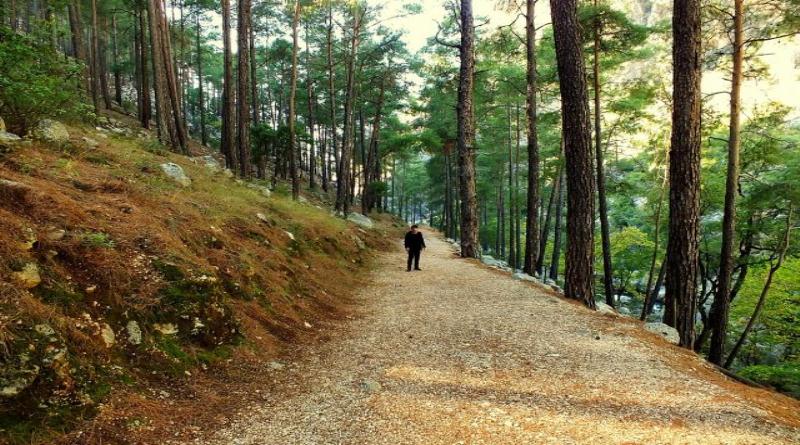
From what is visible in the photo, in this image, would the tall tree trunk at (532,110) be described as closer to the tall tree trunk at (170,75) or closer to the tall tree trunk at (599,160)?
the tall tree trunk at (599,160)

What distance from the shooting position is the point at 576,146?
25.8 ft

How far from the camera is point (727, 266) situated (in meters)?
10.2

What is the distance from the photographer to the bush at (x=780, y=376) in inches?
416

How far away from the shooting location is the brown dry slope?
3.25 metres

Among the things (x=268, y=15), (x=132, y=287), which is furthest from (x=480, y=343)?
(x=268, y=15)

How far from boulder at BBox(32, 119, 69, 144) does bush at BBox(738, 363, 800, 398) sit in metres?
16.3

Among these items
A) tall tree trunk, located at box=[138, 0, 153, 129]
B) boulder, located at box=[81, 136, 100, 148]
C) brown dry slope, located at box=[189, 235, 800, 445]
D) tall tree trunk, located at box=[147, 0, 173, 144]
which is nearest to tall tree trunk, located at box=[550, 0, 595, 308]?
brown dry slope, located at box=[189, 235, 800, 445]

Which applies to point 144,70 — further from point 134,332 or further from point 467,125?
point 134,332

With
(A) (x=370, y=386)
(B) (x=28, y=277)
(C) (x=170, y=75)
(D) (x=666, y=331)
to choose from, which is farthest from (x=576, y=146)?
(C) (x=170, y=75)

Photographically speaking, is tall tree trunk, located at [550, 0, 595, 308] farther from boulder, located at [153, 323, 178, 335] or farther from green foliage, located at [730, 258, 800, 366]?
green foliage, located at [730, 258, 800, 366]

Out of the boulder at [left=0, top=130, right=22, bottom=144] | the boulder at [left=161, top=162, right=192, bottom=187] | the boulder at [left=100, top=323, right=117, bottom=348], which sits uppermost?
the boulder at [left=0, top=130, right=22, bottom=144]

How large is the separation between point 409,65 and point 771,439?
886 inches

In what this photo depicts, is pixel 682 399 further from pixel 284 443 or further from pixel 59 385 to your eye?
pixel 59 385

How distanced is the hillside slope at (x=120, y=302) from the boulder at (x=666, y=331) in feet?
17.5
